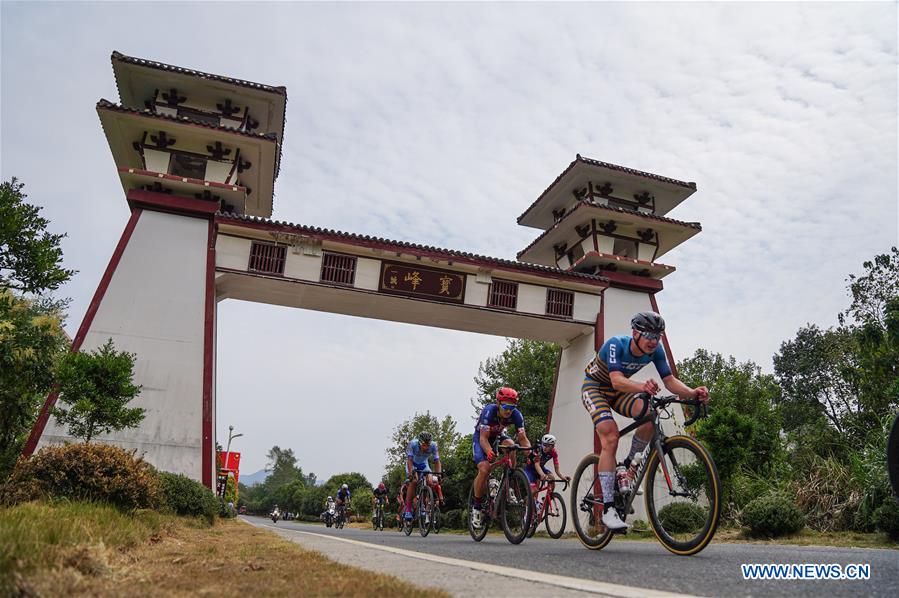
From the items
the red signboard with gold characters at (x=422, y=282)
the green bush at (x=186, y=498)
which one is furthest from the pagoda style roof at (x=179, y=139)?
the green bush at (x=186, y=498)

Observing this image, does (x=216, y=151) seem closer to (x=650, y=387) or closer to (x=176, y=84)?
(x=176, y=84)

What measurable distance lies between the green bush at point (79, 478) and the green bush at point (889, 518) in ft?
31.3

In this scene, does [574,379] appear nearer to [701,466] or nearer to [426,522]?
[426,522]

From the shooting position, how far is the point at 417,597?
2076mm

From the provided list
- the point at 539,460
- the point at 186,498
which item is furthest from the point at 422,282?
the point at 539,460

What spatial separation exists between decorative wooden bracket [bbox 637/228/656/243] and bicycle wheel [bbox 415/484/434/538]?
40.7 feet

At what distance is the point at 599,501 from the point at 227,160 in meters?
14.0

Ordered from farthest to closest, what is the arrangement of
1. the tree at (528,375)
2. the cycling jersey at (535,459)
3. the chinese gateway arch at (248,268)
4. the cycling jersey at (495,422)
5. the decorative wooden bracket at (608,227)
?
the tree at (528,375), the decorative wooden bracket at (608,227), the chinese gateway arch at (248,268), the cycling jersey at (535,459), the cycling jersey at (495,422)

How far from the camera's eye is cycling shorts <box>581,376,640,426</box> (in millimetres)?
5180

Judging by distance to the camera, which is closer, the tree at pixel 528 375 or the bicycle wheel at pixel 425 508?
the bicycle wheel at pixel 425 508

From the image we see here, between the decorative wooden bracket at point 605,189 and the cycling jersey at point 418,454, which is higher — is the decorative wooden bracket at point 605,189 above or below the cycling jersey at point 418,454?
above

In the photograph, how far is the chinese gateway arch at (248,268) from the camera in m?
13.5

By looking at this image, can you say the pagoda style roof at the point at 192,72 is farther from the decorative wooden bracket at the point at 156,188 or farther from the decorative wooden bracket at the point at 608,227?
the decorative wooden bracket at the point at 608,227

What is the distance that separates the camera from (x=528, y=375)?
108 ft
